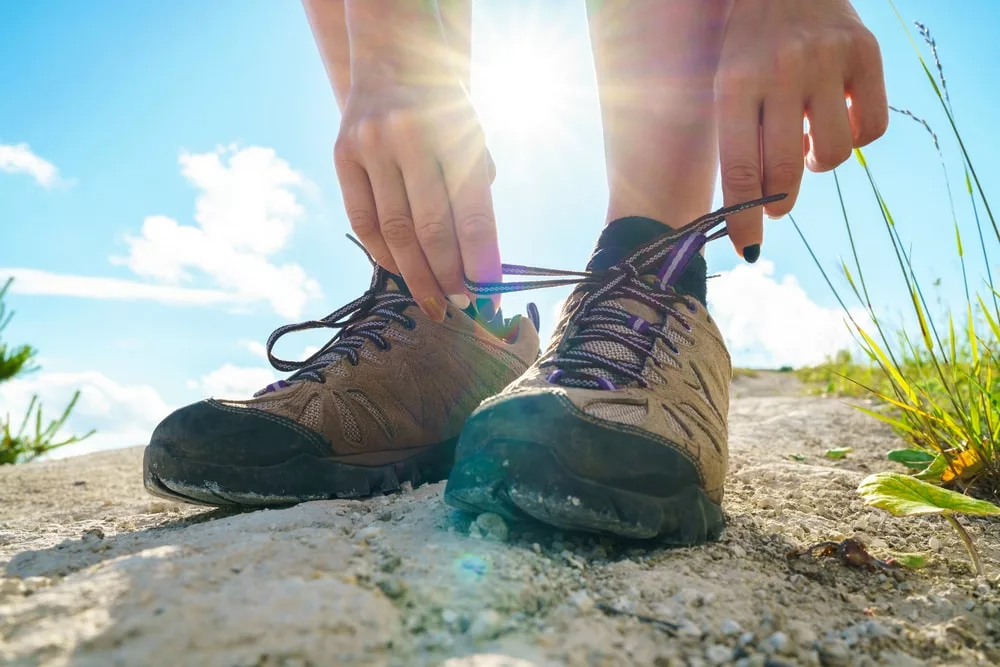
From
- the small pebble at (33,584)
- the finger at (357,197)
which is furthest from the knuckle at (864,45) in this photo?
the small pebble at (33,584)

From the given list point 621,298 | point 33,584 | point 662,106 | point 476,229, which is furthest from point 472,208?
point 33,584

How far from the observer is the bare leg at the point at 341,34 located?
6.75 ft

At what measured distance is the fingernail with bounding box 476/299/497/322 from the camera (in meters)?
1.88

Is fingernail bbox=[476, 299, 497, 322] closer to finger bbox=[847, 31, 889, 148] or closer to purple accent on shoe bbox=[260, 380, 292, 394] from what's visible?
purple accent on shoe bbox=[260, 380, 292, 394]

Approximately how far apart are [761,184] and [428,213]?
674 millimetres

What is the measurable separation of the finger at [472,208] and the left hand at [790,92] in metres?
0.48

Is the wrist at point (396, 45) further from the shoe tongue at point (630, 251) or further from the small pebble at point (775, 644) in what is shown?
the small pebble at point (775, 644)

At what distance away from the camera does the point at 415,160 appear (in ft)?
4.16

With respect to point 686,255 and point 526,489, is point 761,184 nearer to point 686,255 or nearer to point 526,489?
point 686,255

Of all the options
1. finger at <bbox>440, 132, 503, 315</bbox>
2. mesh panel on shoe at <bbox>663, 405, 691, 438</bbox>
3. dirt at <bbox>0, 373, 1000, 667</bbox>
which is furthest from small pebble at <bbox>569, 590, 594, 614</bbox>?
finger at <bbox>440, 132, 503, 315</bbox>

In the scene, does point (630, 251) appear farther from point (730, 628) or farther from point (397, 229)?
point (730, 628)

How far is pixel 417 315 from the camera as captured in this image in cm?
182

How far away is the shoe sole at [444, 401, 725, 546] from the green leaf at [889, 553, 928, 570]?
1.27 ft

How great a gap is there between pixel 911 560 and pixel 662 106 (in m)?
1.16
